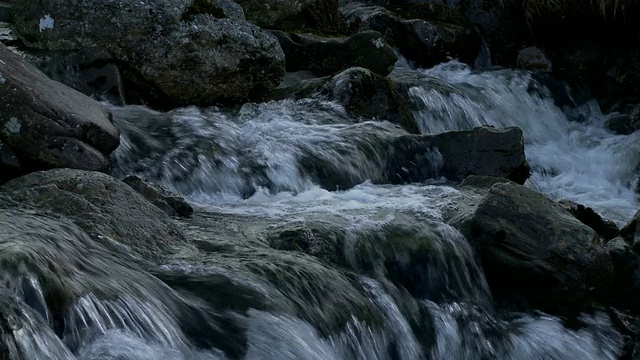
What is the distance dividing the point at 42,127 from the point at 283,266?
199 centimetres

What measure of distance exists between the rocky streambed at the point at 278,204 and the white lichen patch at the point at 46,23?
23mm

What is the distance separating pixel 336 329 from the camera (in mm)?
4773

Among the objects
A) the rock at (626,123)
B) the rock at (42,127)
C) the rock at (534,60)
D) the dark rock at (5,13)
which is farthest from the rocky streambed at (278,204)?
the rock at (534,60)

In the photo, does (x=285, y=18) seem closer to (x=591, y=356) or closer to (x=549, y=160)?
(x=549, y=160)

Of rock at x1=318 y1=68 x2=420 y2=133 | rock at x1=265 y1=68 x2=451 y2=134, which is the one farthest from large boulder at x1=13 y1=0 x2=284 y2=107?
rock at x1=318 y1=68 x2=420 y2=133

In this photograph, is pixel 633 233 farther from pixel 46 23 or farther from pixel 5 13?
pixel 5 13

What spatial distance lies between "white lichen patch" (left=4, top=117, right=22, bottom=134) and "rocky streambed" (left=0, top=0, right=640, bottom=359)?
18mm

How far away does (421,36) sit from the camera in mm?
12977

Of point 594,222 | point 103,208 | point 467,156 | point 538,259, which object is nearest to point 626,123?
point 467,156

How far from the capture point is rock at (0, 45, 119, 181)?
5.95 m

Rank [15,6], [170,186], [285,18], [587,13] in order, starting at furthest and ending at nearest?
[587,13] → [285,18] → [15,6] → [170,186]

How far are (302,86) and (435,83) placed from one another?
2327 millimetres

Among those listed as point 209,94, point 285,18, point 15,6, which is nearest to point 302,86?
point 209,94

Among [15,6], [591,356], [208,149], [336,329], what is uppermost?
[15,6]
